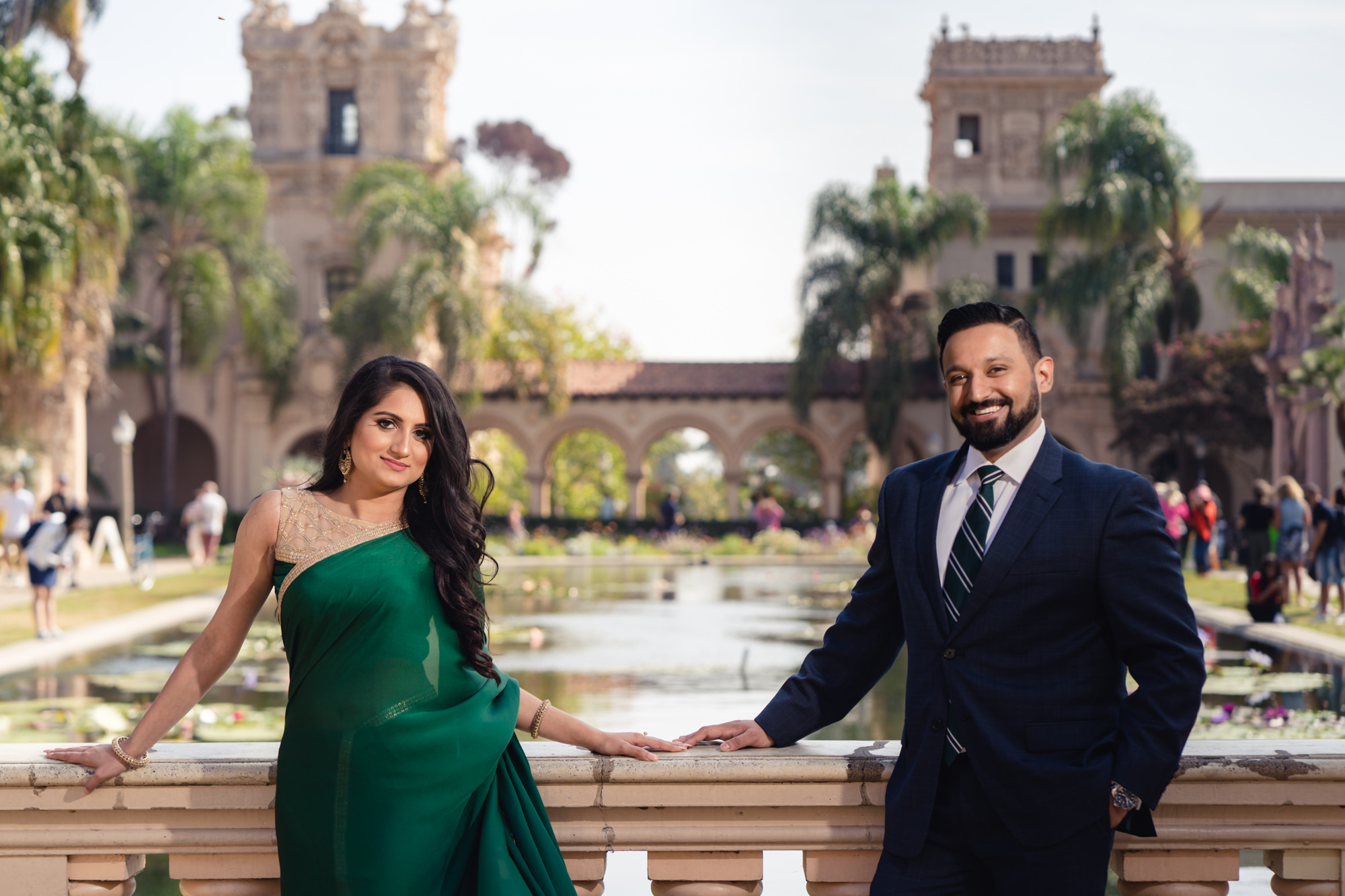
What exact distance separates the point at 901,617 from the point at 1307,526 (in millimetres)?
17753

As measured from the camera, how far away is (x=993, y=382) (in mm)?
2586

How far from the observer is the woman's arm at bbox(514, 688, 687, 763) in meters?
2.79

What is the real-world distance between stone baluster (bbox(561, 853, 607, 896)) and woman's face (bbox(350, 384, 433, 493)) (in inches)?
35.9

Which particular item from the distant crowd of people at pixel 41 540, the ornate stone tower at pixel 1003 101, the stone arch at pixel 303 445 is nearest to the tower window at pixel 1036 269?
the ornate stone tower at pixel 1003 101

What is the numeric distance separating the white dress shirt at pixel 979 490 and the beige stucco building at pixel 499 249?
32.6 meters

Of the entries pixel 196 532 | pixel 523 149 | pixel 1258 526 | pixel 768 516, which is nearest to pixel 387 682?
pixel 1258 526

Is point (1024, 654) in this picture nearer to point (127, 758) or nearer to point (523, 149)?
point (127, 758)

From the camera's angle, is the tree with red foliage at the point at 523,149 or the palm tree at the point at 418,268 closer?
the palm tree at the point at 418,268

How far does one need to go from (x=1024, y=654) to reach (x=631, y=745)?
874 mm

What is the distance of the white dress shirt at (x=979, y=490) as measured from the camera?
261 cm

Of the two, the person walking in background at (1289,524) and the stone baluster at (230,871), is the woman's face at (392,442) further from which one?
the person walking in background at (1289,524)

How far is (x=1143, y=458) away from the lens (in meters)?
35.3

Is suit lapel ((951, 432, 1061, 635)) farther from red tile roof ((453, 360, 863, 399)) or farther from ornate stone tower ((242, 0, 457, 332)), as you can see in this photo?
ornate stone tower ((242, 0, 457, 332))

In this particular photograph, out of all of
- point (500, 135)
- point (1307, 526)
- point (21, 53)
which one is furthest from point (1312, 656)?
point (500, 135)
